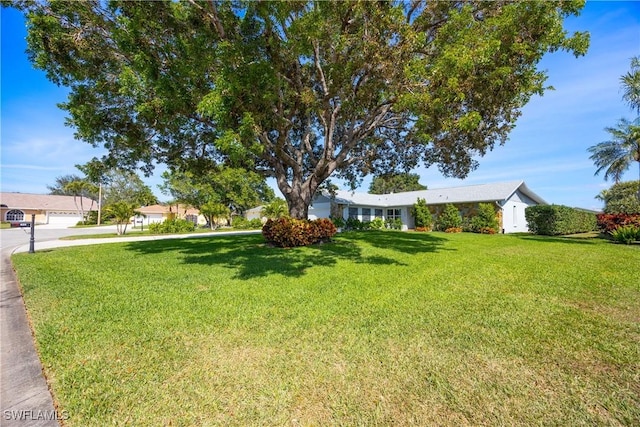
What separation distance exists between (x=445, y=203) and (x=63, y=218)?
5313 cm

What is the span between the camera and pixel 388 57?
7.26m

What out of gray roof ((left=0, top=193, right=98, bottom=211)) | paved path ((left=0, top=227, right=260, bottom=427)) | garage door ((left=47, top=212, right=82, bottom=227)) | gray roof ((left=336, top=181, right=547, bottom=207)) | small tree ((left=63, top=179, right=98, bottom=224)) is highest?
small tree ((left=63, top=179, right=98, bottom=224))

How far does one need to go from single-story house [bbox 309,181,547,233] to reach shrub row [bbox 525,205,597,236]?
203cm

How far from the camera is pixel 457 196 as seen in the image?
82.2 feet

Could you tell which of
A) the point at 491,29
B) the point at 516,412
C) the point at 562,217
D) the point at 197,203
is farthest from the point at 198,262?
the point at 197,203


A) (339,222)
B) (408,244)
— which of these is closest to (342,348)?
(408,244)

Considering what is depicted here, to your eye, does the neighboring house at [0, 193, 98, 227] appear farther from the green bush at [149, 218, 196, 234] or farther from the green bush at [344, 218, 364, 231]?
the green bush at [344, 218, 364, 231]

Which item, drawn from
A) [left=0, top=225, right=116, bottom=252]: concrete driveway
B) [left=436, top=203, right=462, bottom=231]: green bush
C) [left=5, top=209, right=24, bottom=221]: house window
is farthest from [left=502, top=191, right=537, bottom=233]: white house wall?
[left=5, top=209, right=24, bottom=221]: house window

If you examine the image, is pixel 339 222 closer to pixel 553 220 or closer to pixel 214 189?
pixel 553 220

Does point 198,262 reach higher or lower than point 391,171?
lower

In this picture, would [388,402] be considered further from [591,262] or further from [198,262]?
[591,262]

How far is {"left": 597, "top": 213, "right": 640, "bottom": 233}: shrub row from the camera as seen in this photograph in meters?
14.7

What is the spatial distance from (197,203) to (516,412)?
3854 centimetres

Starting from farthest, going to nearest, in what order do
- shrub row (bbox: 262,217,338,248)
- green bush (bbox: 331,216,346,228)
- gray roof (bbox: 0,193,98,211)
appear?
gray roof (bbox: 0,193,98,211)
green bush (bbox: 331,216,346,228)
shrub row (bbox: 262,217,338,248)
